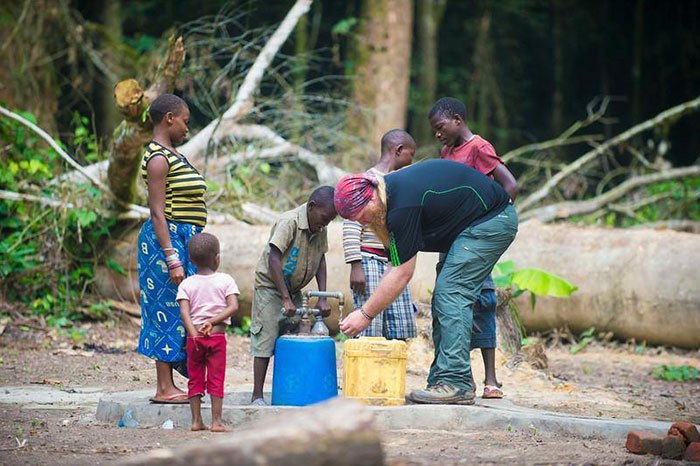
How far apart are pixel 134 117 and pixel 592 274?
4528 mm

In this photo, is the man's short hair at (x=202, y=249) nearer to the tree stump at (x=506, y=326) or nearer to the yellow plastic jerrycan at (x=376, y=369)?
the yellow plastic jerrycan at (x=376, y=369)

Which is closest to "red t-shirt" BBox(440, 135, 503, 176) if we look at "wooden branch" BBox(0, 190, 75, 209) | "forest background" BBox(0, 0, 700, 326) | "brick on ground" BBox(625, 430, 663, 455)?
"brick on ground" BBox(625, 430, 663, 455)

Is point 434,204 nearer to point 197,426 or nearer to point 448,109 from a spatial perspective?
point 448,109

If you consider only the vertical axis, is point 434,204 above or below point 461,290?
above

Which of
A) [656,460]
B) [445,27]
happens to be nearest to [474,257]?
[656,460]

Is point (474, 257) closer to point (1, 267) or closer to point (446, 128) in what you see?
point (446, 128)

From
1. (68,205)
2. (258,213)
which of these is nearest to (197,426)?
(68,205)

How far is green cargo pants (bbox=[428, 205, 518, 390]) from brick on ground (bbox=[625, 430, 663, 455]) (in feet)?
3.48

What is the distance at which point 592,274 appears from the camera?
29.0 ft

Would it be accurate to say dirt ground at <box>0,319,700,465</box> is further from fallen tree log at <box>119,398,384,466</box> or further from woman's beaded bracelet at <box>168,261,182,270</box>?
woman's beaded bracelet at <box>168,261,182,270</box>

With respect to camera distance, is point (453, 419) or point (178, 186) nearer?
point (453, 419)

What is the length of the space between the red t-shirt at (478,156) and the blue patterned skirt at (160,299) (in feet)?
5.79

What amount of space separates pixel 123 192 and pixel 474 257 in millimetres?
4621

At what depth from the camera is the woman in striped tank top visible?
209 inches
